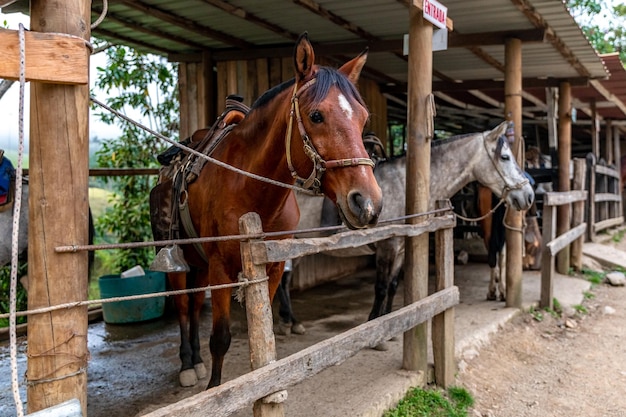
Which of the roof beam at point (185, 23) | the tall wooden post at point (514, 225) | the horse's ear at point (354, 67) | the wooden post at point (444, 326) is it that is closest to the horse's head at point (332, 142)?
the horse's ear at point (354, 67)

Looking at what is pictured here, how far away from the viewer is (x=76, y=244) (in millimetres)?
1722

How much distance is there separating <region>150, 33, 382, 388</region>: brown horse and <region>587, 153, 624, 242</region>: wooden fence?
8.79 metres

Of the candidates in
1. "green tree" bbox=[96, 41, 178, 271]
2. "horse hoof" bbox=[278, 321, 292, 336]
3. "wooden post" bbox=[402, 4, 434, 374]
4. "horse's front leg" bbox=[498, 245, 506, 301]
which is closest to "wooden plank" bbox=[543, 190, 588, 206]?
"horse's front leg" bbox=[498, 245, 506, 301]

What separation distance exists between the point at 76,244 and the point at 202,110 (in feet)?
16.8

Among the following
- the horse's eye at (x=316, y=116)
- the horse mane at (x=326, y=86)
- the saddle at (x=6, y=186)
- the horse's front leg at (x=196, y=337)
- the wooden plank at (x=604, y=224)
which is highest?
the horse mane at (x=326, y=86)

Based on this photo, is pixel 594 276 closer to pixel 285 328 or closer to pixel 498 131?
pixel 498 131

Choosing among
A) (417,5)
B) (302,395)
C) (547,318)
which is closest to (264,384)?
(302,395)

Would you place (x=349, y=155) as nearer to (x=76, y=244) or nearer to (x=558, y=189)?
(x=76, y=244)

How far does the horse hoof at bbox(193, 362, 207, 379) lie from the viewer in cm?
388

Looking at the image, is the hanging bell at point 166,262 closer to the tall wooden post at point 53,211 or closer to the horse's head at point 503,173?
the tall wooden post at point 53,211

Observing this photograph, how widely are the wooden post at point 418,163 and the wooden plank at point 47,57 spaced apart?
2.73m

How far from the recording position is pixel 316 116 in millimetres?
2477

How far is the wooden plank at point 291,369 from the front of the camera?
1888mm

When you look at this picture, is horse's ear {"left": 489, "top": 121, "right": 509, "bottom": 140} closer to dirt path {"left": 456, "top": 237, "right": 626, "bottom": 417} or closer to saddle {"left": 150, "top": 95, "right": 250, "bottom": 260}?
dirt path {"left": 456, "top": 237, "right": 626, "bottom": 417}
